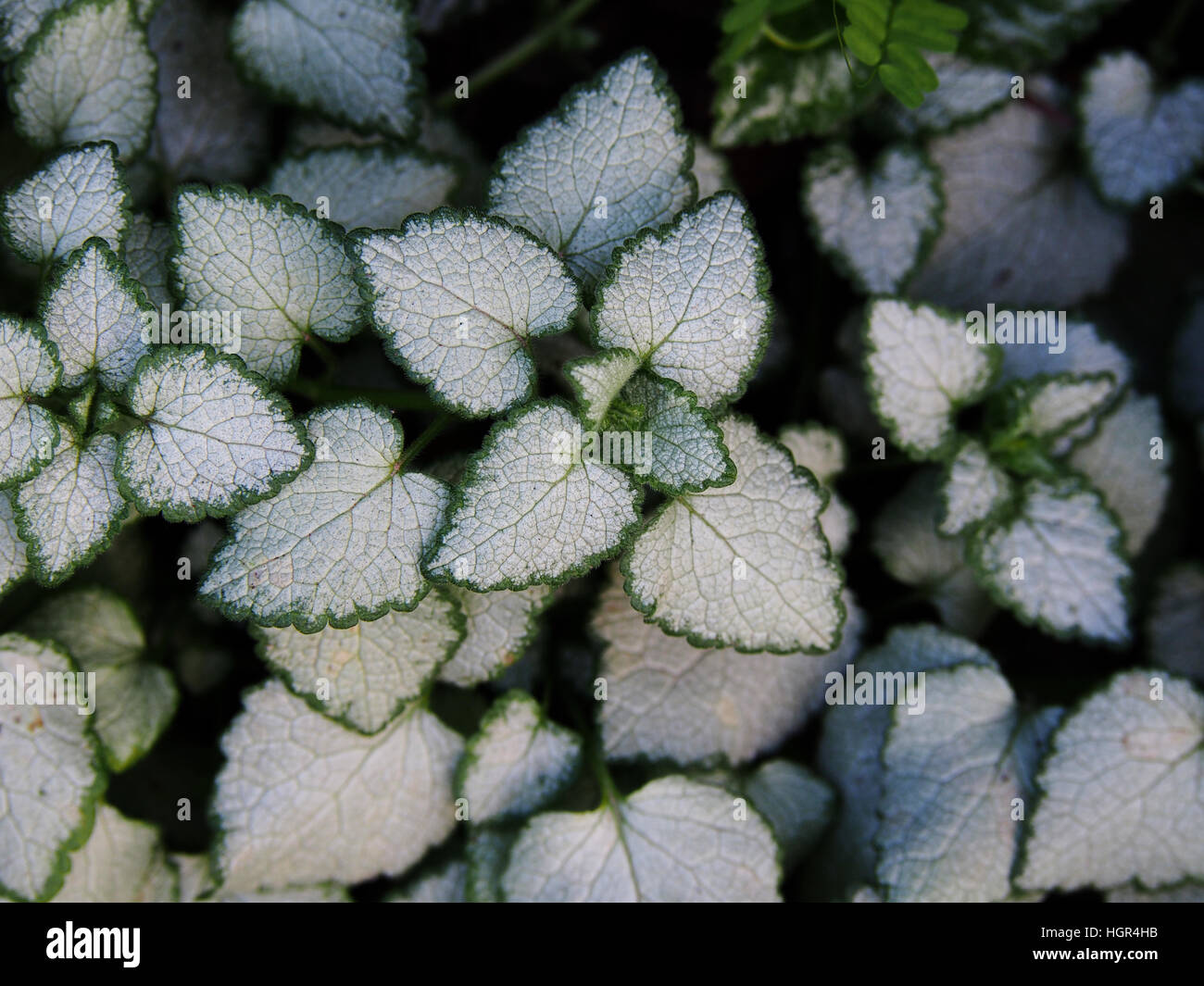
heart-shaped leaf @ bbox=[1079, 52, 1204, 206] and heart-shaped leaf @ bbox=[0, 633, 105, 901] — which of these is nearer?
heart-shaped leaf @ bbox=[0, 633, 105, 901]

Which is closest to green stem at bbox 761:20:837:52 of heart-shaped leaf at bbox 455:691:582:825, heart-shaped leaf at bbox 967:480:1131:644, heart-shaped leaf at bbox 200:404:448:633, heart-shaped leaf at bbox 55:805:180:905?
heart-shaped leaf at bbox 967:480:1131:644

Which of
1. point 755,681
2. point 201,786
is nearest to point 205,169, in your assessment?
point 201,786

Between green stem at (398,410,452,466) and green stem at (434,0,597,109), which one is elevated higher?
green stem at (434,0,597,109)

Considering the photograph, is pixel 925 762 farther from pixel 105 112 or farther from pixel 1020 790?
pixel 105 112

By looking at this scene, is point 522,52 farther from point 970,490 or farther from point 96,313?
point 970,490

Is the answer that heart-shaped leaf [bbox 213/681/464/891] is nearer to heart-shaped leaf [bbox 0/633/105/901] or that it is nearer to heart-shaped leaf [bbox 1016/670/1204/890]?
heart-shaped leaf [bbox 0/633/105/901]

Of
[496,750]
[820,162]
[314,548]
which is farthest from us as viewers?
[820,162]

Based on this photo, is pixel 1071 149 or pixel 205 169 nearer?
pixel 205 169

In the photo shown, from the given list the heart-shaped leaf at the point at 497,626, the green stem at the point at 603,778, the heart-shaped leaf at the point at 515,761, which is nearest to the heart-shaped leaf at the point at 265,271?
the heart-shaped leaf at the point at 497,626
